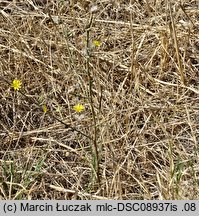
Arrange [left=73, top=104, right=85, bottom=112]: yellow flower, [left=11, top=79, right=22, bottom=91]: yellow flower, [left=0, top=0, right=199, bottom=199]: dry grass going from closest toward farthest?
[left=0, top=0, right=199, bottom=199]: dry grass
[left=73, top=104, right=85, bottom=112]: yellow flower
[left=11, top=79, right=22, bottom=91]: yellow flower

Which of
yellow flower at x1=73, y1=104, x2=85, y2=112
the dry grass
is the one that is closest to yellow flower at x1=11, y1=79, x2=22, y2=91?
the dry grass

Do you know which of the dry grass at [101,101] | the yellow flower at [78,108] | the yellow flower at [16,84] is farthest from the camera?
the yellow flower at [16,84]

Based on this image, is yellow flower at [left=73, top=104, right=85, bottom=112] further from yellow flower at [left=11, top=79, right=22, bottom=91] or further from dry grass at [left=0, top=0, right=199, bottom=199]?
yellow flower at [left=11, top=79, right=22, bottom=91]

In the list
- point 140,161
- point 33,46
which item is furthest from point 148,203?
point 33,46

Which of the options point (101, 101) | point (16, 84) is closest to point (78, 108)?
point (101, 101)

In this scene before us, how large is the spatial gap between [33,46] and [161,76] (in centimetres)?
58

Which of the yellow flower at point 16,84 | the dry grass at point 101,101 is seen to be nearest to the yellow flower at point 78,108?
the dry grass at point 101,101

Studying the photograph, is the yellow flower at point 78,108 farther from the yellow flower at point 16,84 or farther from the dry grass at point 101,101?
the yellow flower at point 16,84

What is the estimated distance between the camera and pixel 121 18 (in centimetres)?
254

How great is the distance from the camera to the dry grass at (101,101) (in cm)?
188

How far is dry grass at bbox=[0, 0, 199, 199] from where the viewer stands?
1879mm

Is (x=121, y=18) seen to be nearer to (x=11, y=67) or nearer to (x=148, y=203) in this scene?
(x=11, y=67)

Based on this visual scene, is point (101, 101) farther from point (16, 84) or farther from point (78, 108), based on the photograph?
point (16, 84)

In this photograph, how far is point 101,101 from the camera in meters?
2.14
